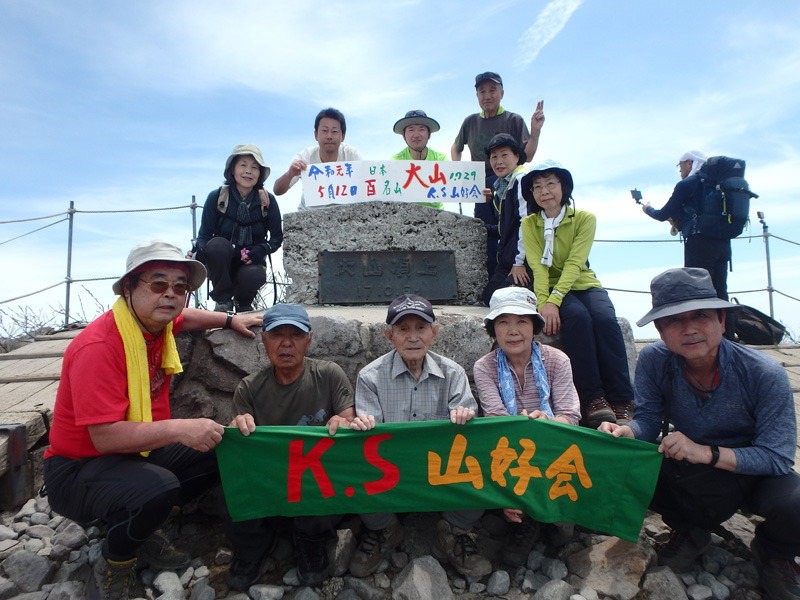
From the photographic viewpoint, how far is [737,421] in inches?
102

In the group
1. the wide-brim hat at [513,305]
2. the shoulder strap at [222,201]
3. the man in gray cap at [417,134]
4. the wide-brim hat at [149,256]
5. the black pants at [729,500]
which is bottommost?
the black pants at [729,500]

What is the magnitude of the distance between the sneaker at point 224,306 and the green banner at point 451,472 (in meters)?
2.09

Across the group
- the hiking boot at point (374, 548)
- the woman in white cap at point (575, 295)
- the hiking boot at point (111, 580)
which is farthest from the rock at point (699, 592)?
the hiking boot at point (111, 580)

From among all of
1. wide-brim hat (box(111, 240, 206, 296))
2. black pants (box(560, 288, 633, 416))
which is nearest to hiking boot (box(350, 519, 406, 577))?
black pants (box(560, 288, 633, 416))

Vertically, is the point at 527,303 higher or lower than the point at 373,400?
higher

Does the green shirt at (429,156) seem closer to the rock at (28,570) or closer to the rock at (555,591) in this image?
the rock at (555,591)

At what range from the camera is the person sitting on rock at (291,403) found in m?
2.72

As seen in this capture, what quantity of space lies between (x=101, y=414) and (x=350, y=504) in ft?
4.33

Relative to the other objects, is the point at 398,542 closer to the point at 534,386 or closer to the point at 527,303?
the point at 534,386

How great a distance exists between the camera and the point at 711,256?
549 cm

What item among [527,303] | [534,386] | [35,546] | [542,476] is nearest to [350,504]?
[542,476]

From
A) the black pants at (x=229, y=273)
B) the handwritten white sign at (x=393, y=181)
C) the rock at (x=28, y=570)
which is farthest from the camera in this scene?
the handwritten white sign at (x=393, y=181)

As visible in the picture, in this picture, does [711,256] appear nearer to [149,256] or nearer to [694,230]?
[694,230]

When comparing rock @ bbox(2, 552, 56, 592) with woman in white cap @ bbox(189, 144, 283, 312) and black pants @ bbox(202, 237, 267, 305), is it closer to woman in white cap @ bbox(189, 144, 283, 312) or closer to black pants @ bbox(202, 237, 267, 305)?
woman in white cap @ bbox(189, 144, 283, 312)
